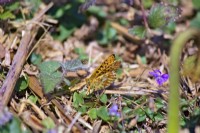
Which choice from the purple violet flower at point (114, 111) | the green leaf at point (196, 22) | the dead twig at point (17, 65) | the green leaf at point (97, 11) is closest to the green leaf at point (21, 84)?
the dead twig at point (17, 65)

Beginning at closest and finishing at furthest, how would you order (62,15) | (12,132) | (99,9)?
(12,132) < (62,15) < (99,9)

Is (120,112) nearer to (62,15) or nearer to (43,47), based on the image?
(43,47)

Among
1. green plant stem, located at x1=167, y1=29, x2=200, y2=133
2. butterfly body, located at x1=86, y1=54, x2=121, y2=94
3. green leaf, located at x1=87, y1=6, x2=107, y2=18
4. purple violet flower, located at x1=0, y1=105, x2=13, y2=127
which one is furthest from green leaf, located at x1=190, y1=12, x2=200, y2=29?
purple violet flower, located at x1=0, y1=105, x2=13, y2=127

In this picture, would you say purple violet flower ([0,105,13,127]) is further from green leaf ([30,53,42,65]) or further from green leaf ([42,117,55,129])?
green leaf ([30,53,42,65])

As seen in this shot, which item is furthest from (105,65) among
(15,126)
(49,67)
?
(15,126)

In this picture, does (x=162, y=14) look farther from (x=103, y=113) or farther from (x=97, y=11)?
(x=103, y=113)

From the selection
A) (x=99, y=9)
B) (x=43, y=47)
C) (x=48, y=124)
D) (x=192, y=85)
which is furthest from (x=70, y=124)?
(x=99, y=9)
